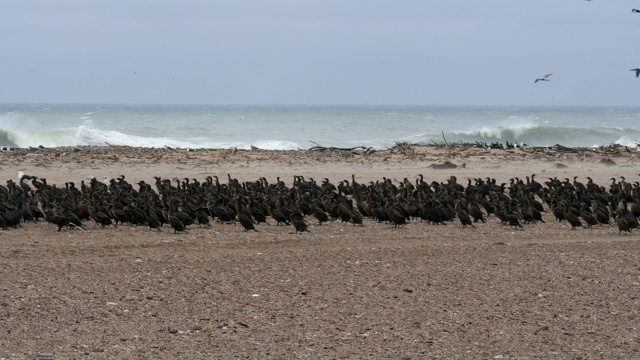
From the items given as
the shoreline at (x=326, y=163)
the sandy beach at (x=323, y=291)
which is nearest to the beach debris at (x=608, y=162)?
the shoreline at (x=326, y=163)

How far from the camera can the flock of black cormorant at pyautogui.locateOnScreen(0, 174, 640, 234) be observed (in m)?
16.8

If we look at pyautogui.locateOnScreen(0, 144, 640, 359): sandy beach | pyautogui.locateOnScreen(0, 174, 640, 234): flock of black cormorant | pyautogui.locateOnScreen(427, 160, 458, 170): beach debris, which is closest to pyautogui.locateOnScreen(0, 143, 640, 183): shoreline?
pyautogui.locateOnScreen(427, 160, 458, 170): beach debris

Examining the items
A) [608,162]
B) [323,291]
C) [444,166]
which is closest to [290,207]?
[323,291]

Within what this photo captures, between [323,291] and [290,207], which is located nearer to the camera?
[323,291]

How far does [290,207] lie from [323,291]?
6.64m

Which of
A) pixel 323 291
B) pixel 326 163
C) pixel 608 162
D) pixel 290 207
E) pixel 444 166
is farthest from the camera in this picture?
pixel 608 162

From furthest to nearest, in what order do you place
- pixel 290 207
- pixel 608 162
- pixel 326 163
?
pixel 608 162
pixel 326 163
pixel 290 207

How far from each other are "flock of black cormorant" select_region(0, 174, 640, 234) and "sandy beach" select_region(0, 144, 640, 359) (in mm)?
217

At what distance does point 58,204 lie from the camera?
1723cm

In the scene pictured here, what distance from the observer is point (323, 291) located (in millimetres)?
11031

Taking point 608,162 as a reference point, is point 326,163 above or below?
below

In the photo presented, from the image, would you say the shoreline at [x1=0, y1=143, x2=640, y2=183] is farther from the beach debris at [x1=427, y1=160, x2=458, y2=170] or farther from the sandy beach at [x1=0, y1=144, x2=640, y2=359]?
the sandy beach at [x1=0, y1=144, x2=640, y2=359]

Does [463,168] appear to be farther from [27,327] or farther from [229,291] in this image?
[27,327]

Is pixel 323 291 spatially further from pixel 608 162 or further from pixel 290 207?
pixel 608 162
